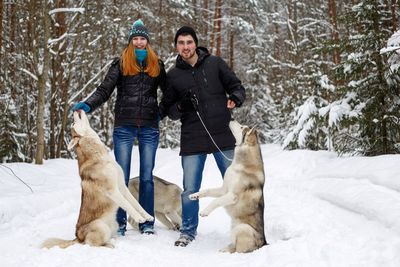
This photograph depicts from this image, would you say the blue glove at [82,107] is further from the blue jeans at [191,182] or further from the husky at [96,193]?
the blue jeans at [191,182]

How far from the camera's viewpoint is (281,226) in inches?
206

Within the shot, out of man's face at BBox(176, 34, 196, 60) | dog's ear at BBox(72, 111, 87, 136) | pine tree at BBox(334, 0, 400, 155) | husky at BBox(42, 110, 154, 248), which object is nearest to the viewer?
husky at BBox(42, 110, 154, 248)

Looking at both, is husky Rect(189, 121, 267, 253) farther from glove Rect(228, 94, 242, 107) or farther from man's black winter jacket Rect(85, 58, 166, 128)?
man's black winter jacket Rect(85, 58, 166, 128)

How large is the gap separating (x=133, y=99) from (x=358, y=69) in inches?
223

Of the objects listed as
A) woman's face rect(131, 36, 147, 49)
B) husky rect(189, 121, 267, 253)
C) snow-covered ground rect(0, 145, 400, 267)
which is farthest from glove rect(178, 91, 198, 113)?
snow-covered ground rect(0, 145, 400, 267)

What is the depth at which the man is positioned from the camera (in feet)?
15.5

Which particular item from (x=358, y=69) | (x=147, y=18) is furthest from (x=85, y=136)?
(x=147, y=18)

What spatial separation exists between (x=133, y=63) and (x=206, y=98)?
38.7 inches

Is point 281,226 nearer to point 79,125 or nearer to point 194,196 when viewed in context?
point 194,196

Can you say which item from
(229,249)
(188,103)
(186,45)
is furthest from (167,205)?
(186,45)

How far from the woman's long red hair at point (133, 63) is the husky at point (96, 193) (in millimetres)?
776

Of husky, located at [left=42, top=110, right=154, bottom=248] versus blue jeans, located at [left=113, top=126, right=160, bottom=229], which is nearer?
husky, located at [left=42, top=110, right=154, bottom=248]

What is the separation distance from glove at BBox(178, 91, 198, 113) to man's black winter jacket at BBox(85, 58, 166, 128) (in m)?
0.33

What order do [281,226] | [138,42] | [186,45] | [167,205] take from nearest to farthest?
[186,45] → [138,42] → [281,226] → [167,205]
